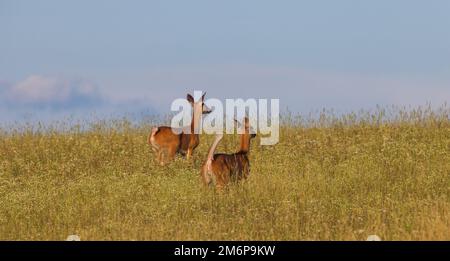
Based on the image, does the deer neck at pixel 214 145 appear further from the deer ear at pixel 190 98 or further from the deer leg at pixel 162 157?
the deer ear at pixel 190 98

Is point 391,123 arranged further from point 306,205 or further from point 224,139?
point 306,205

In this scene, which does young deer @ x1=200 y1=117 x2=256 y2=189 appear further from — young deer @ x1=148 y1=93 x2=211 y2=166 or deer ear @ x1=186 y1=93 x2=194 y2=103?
young deer @ x1=148 y1=93 x2=211 y2=166

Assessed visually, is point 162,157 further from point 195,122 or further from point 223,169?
point 223,169

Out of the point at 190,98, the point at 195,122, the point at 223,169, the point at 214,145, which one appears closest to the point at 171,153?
the point at 195,122

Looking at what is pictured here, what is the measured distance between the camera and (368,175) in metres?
16.2

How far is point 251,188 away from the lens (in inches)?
588

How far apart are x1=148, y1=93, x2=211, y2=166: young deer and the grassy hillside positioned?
33cm

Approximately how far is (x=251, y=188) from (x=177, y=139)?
4832mm

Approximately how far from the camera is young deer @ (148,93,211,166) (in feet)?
63.7

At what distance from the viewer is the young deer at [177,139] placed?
19422 mm

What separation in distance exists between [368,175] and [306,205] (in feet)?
8.35

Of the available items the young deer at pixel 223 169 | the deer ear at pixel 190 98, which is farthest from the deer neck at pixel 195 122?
the young deer at pixel 223 169

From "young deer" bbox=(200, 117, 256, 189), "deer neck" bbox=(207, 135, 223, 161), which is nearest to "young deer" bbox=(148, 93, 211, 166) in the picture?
"young deer" bbox=(200, 117, 256, 189)
